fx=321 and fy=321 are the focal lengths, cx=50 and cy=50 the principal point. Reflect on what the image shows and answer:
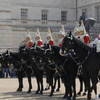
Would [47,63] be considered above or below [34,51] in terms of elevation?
below

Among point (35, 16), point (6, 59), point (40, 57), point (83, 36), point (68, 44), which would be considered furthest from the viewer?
point (35, 16)

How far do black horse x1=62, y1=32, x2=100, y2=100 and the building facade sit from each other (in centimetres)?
1918

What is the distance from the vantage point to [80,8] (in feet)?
124

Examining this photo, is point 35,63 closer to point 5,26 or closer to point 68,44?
point 68,44

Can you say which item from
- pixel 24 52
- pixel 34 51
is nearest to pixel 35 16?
pixel 24 52

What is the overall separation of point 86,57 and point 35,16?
2600 centimetres

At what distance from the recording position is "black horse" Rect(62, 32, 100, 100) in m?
11.0

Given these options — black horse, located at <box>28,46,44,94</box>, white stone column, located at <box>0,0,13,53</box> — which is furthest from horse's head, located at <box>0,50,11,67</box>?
white stone column, located at <box>0,0,13,53</box>

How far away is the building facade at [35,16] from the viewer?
30.7 m

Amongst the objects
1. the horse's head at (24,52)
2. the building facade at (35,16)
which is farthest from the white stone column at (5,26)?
the horse's head at (24,52)

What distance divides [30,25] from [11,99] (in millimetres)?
19198

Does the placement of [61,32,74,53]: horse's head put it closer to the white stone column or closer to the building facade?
the building facade

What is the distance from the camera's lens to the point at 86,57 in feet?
36.6

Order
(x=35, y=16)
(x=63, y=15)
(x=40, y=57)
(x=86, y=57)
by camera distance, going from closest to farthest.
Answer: (x=86, y=57), (x=40, y=57), (x=35, y=16), (x=63, y=15)
